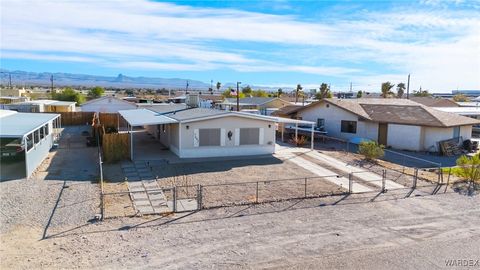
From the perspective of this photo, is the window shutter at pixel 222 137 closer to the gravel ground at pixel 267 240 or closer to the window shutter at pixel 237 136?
the window shutter at pixel 237 136

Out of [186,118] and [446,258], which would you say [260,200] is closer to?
[446,258]

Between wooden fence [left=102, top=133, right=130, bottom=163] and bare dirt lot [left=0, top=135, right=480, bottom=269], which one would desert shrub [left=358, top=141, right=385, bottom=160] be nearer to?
bare dirt lot [left=0, top=135, right=480, bottom=269]

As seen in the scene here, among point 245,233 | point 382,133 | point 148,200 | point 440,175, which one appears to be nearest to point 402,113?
point 382,133

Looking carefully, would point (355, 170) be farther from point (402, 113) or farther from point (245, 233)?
point (402, 113)

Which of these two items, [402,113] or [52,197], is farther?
[402,113]

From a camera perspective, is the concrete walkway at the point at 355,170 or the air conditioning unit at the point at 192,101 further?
the air conditioning unit at the point at 192,101

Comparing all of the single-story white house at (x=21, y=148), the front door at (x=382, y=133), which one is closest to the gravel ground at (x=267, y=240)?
the single-story white house at (x=21, y=148)
